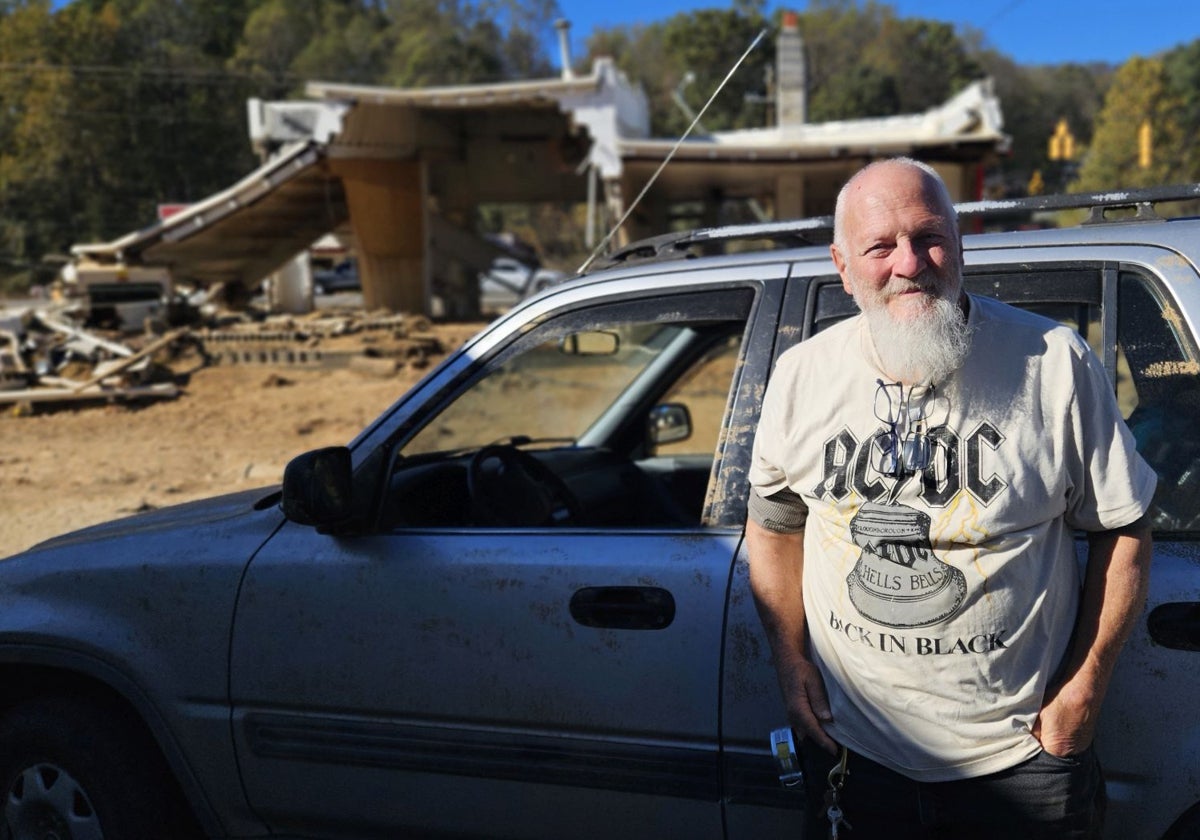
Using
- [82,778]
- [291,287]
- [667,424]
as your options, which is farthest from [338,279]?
[82,778]

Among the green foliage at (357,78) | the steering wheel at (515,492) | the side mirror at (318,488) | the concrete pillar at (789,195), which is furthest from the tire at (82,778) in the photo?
the green foliage at (357,78)

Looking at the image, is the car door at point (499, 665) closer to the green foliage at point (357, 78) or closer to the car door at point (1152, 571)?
the car door at point (1152, 571)

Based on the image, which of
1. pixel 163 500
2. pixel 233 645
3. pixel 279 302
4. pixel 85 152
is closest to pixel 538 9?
pixel 85 152

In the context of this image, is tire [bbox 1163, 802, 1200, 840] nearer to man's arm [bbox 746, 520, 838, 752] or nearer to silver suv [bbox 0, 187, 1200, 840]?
silver suv [bbox 0, 187, 1200, 840]

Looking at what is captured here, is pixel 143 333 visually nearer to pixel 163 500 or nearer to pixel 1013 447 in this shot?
pixel 163 500

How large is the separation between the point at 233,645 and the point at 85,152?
50.9 metres

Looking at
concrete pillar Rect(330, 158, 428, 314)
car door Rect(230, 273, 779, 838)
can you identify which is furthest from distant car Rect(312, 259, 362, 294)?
car door Rect(230, 273, 779, 838)

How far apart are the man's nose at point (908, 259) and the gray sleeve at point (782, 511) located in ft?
1.50

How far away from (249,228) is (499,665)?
1855 centimetres

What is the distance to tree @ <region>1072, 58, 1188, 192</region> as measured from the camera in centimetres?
4256

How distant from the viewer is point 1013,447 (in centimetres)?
180

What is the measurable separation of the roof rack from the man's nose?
0.59 metres

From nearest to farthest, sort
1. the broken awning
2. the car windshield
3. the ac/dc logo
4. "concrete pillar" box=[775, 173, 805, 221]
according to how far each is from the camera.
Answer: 1. the ac/dc logo
2. the car windshield
3. the broken awning
4. "concrete pillar" box=[775, 173, 805, 221]

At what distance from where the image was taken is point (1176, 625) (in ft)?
6.73
